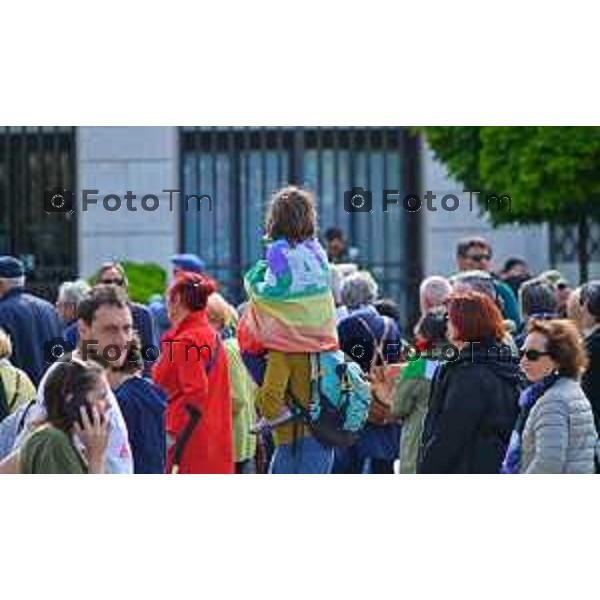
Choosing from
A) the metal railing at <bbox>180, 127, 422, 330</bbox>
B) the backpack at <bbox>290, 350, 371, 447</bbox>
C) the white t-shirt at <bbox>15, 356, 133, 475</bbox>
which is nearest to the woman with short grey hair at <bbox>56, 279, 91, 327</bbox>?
A: the backpack at <bbox>290, 350, 371, 447</bbox>

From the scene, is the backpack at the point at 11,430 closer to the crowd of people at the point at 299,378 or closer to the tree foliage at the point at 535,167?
the crowd of people at the point at 299,378

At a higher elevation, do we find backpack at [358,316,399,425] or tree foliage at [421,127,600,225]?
tree foliage at [421,127,600,225]

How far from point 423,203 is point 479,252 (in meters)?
11.5

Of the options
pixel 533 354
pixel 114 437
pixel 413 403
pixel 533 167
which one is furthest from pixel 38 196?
pixel 114 437

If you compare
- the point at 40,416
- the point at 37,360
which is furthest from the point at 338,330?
the point at 40,416

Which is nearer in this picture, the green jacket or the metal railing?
the green jacket

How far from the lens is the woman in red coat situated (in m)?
10.7

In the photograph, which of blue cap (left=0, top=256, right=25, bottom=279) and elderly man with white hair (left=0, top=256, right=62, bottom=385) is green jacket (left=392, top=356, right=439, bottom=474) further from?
blue cap (left=0, top=256, right=25, bottom=279)

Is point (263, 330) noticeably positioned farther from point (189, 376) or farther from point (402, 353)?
point (402, 353)

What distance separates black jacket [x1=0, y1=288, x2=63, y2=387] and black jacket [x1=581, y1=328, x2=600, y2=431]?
3.46 m

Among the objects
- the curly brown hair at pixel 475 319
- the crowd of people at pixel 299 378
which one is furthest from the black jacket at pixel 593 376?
the curly brown hair at pixel 475 319

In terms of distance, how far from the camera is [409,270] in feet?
83.6

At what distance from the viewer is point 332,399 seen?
10.6 metres

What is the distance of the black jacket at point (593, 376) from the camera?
10883 mm
